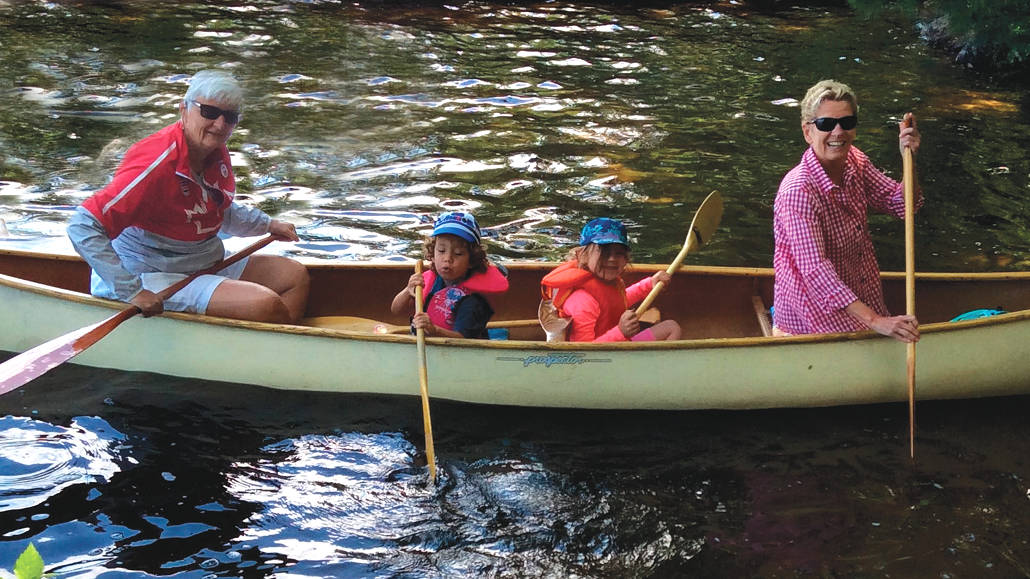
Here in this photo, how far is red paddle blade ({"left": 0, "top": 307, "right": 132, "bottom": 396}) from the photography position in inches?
187

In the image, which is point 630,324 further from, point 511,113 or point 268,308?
point 511,113

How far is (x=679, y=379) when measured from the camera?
17.0 ft

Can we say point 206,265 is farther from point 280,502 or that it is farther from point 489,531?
point 489,531

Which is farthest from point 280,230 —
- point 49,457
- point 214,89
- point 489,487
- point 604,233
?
point 489,487

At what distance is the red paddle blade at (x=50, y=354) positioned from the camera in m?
4.74

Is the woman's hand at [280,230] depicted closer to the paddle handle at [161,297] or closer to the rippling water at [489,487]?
the paddle handle at [161,297]

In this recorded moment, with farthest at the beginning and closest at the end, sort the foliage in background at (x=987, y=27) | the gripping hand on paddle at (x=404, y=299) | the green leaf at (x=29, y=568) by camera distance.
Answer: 1. the foliage in background at (x=987, y=27)
2. the gripping hand on paddle at (x=404, y=299)
3. the green leaf at (x=29, y=568)

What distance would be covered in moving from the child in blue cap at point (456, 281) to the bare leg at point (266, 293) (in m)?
0.60

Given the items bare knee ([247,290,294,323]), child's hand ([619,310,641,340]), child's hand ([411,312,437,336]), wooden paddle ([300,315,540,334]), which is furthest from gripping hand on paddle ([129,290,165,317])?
child's hand ([619,310,641,340])

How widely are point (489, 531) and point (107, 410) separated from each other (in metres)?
2.11

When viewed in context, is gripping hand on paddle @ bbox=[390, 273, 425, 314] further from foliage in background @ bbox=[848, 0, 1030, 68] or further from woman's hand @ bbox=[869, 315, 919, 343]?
foliage in background @ bbox=[848, 0, 1030, 68]

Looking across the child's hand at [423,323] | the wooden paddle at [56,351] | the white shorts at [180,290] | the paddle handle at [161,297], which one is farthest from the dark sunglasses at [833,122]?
the wooden paddle at [56,351]

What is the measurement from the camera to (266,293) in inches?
212

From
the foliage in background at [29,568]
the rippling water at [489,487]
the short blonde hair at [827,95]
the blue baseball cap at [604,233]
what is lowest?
the rippling water at [489,487]
